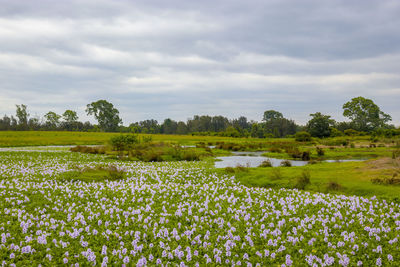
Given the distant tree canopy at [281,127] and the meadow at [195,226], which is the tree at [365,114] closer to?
the distant tree canopy at [281,127]

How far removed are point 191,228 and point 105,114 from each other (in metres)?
150

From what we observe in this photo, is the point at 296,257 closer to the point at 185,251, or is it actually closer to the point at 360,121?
the point at 185,251

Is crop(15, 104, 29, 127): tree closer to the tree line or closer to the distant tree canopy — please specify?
the tree line

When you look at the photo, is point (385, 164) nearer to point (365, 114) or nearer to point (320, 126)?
point (320, 126)

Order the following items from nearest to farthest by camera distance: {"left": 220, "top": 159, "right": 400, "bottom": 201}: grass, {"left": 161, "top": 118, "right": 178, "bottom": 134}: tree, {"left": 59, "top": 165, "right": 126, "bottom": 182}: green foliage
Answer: {"left": 220, "top": 159, "right": 400, "bottom": 201}: grass → {"left": 59, "top": 165, "right": 126, "bottom": 182}: green foliage → {"left": 161, "top": 118, "right": 178, "bottom": 134}: tree

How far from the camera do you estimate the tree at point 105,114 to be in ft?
486

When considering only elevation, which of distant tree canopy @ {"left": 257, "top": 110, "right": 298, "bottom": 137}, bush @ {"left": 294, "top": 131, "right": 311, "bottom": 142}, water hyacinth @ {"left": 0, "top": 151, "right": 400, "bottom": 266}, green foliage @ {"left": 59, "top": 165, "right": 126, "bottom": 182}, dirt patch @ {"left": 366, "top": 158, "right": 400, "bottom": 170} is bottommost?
water hyacinth @ {"left": 0, "top": 151, "right": 400, "bottom": 266}

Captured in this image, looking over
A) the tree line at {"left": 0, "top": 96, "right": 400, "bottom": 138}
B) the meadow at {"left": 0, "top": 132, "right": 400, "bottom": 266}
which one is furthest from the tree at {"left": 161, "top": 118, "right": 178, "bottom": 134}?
the meadow at {"left": 0, "top": 132, "right": 400, "bottom": 266}

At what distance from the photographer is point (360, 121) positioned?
114 metres

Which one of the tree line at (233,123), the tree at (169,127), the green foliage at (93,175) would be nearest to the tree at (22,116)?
the tree line at (233,123)

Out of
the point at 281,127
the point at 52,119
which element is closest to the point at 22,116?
the point at 52,119

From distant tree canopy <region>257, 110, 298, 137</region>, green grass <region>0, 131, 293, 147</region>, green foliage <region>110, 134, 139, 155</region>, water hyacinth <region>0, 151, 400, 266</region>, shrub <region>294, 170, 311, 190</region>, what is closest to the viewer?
water hyacinth <region>0, 151, 400, 266</region>

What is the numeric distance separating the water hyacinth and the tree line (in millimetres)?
78710

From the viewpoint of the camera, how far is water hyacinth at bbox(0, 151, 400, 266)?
22.7 feet
